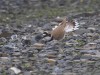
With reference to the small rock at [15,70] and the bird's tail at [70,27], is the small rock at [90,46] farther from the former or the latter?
the small rock at [15,70]

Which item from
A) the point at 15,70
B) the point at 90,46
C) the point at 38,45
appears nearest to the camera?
the point at 15,70

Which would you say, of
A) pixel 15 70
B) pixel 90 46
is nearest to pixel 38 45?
pixel 90 46

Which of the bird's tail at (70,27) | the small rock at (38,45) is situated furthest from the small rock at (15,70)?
the bird's tail at (70,27)

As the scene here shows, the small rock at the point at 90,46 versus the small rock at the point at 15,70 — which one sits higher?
the small rock at the point at 15,70

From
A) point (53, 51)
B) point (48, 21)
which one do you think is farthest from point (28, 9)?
point (53, 51)

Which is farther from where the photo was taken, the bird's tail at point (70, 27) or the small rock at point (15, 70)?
the bird's tail at point (70, 27)

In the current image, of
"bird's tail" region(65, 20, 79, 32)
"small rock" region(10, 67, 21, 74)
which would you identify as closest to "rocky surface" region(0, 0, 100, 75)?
"small rock" region(10, 67, 21, 74)

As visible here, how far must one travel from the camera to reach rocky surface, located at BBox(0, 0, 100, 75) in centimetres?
692

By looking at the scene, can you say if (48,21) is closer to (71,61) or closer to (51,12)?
(51,12)

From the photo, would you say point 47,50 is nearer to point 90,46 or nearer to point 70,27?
point 90,46

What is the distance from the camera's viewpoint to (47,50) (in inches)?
314

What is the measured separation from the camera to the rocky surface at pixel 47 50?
692 centimetres

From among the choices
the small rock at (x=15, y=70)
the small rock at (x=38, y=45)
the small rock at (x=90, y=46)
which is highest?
the small rock at (x=15, y=70)

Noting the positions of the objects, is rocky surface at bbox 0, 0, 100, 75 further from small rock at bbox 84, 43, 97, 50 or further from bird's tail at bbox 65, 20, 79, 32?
bird's tail at bbox 65, 20, 79, 32
